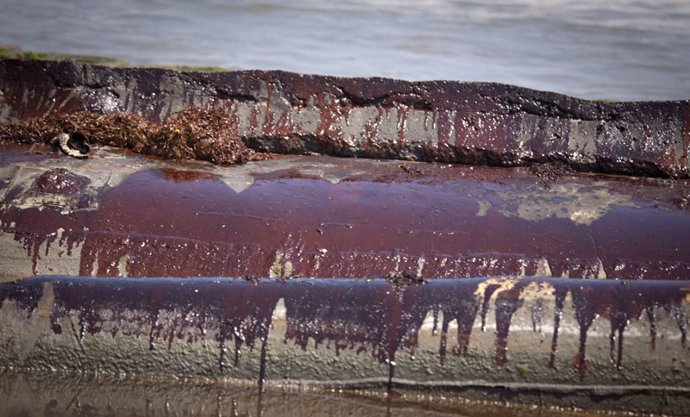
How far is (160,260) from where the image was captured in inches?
201

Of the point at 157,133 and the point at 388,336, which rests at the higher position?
the point at 157,133

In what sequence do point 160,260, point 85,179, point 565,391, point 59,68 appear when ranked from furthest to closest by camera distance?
1. point 59,68
2. point 85,179
3. point 160,260
4. point 565,391

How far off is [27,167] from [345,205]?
1420mm

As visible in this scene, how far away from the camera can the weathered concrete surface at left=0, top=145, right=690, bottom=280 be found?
5090mm

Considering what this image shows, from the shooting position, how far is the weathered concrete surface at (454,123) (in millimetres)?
5898

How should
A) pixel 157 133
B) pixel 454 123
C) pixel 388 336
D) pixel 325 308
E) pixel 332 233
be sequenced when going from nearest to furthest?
pixel 388 336 → pixel 325 308 → pixel 332 233 → pixel 157 133 → pixel 454 123

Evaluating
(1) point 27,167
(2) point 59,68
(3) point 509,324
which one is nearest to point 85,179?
(1) point 27,167

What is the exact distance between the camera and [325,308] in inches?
176

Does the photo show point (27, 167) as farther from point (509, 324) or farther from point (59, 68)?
point (509, 324)

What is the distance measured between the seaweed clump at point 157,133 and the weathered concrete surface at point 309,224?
0.13 meters

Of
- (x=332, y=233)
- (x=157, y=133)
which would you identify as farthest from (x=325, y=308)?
(x=157, y=133)

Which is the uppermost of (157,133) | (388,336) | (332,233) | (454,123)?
(454,123)

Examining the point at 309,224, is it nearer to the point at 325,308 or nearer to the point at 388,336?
the point at 325,308

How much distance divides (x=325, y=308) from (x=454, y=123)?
5.69 ft
